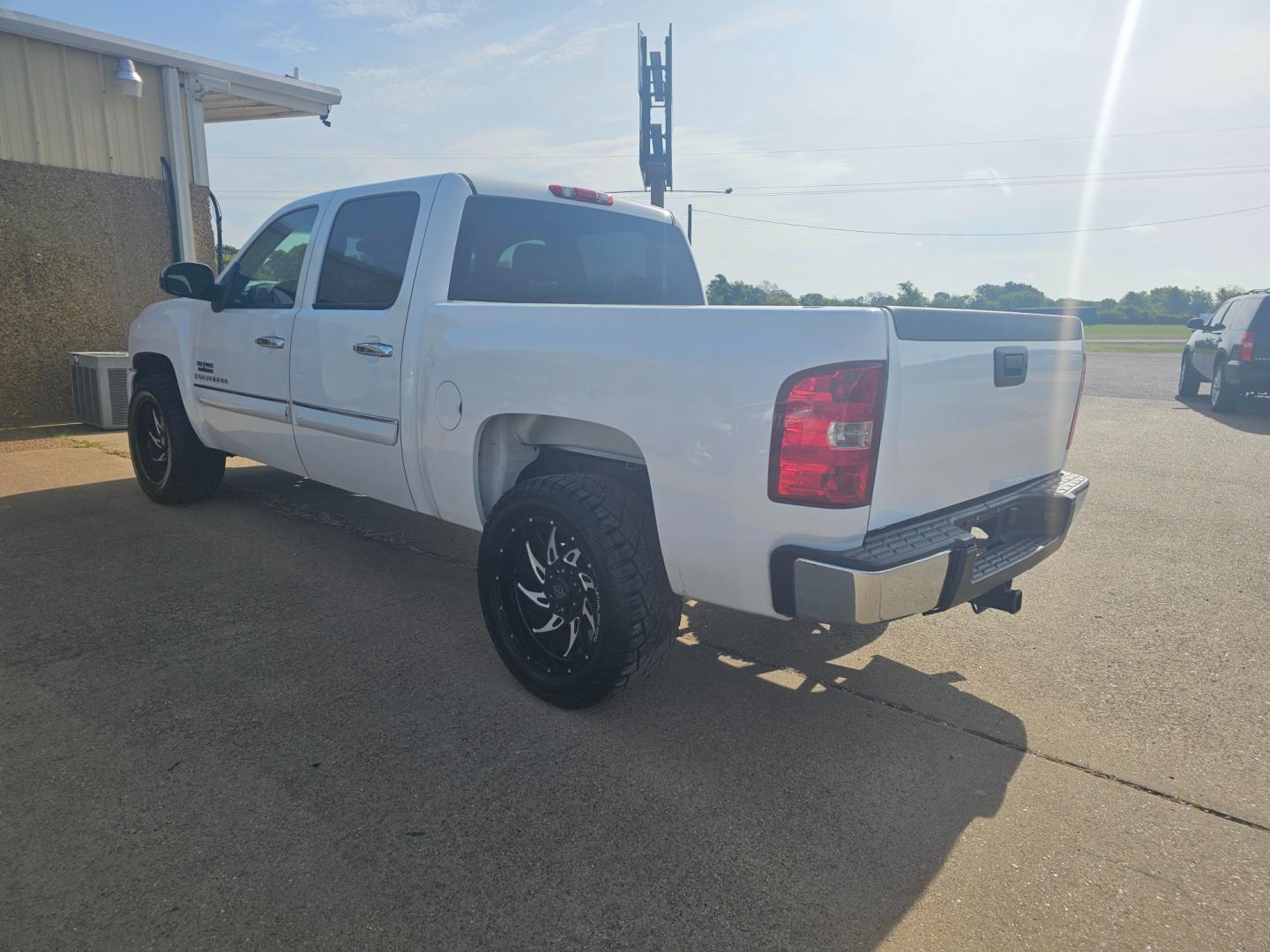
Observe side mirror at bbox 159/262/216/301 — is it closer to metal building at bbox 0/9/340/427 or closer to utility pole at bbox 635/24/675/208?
metal building at bbox 0/9/340/427

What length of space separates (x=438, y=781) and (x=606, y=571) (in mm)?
838

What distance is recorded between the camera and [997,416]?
305 centimetres

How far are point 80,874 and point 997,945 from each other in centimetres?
230

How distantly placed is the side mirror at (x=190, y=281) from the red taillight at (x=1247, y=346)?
12146mm

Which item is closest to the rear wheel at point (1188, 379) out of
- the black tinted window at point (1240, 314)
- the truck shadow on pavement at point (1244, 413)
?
the truck shadow on pavement at point (1244, 413)

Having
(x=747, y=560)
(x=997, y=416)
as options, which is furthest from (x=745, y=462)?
(x=997, y=416)

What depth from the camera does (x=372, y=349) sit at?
3.89 meters

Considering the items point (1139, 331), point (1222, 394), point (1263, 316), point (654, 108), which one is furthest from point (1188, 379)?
point (1139, 331)

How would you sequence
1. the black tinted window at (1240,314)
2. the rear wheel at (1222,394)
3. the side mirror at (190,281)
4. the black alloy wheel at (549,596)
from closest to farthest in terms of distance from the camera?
the black alloy wheel at (549,596)
the side mirror at (190,281)
the black tinted window at (1240,314)
the rear wheel at (1222,394)

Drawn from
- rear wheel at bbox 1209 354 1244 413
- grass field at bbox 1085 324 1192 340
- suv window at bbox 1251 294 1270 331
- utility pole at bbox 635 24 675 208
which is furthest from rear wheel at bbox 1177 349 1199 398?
grass field at bbox 1085 324 1192 340

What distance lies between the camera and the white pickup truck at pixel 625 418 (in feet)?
8.26

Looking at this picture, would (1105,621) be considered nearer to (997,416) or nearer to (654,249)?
(997,416)

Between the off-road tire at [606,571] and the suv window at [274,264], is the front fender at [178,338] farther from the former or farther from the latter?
the off-road tire at [606,571]

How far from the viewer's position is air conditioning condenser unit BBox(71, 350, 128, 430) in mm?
9031
